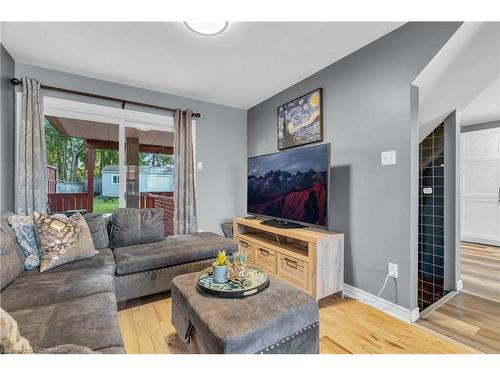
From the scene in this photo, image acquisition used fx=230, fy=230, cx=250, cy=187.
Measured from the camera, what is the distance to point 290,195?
2471 millimetres

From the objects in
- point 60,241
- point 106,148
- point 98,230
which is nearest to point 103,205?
point 106,148

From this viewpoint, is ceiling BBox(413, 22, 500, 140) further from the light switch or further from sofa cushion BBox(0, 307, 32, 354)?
sofa cushion BBox(0, 307, 32, 354)

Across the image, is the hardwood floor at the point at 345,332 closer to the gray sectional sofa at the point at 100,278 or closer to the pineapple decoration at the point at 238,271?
the gray sectional sofa at the point at 100,278

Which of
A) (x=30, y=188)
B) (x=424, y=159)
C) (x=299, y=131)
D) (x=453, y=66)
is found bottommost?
(x=30, y=188)

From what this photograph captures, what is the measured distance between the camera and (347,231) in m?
2.25

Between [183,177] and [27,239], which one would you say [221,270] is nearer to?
[27,239]

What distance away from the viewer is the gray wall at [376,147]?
1.78 meters

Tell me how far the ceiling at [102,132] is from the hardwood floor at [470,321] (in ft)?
11.3

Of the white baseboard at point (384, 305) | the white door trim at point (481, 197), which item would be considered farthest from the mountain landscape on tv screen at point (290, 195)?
the white door trim at point (481, 197)

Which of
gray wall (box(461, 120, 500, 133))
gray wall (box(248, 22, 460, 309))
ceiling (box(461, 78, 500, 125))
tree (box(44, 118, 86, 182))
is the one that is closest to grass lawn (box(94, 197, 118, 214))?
tree (box(44, 118, 86, 182))

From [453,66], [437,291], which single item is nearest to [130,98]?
[453,66]

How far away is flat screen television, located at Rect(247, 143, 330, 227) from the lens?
2.12m

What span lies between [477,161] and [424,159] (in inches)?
109

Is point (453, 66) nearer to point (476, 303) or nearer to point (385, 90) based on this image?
point (385, 90)
